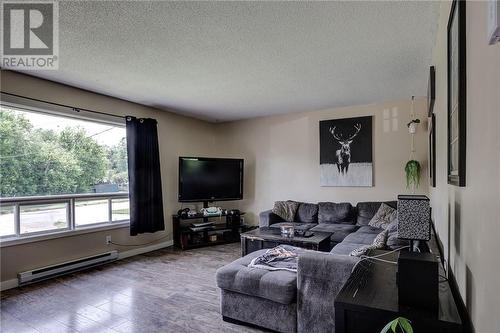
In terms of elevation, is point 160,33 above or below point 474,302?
above

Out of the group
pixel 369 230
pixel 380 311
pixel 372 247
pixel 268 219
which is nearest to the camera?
pixel 380 311

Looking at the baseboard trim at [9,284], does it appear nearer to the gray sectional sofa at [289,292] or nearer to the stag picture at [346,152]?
the gray sectional sofa at [289,292]

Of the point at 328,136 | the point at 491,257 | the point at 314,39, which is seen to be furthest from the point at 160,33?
the point at 328,136

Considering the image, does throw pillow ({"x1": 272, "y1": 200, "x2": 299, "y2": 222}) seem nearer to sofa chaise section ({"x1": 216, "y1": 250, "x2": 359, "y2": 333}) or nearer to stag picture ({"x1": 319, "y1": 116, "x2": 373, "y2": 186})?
stag picture ({"x1": 319, "y1": 116, "x2": 373, "y2": 186})

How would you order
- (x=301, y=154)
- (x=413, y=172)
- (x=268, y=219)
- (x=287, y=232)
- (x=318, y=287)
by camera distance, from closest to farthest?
(x=318, y=287), (x=287, y=232), (x=413, y=172), (x=268, y=219), (x=301, y=154)

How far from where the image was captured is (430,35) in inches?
97.1

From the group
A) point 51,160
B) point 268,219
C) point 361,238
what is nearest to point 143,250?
point 51,160

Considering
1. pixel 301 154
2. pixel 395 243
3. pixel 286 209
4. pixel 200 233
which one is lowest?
pixel 200 233

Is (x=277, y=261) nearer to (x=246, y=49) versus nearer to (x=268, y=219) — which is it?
(x=246, y=49)

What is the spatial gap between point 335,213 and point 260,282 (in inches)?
114

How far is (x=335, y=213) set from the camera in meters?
4.81

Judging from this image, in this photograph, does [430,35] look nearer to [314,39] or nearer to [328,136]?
[314,39]

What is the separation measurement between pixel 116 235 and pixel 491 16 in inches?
186

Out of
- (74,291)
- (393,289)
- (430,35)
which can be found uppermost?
(430,35)
